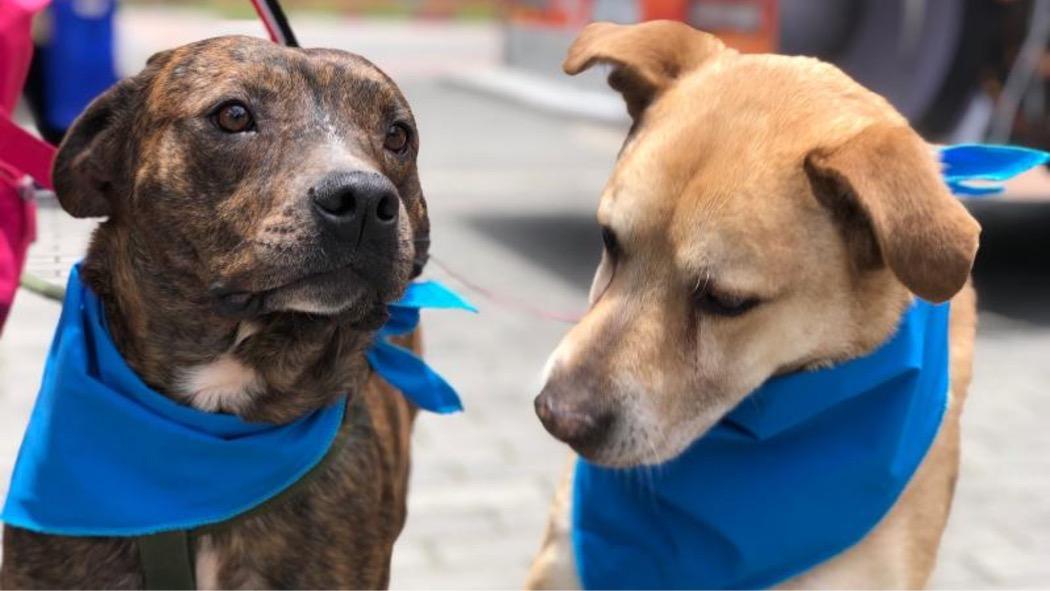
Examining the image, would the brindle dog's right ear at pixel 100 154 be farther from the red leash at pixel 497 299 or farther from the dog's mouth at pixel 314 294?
the red leash at pixel 497 299

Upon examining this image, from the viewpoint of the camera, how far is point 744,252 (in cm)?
263

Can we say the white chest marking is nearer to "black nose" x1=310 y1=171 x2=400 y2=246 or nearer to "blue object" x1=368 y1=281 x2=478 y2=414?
"blue object" x1=368 y1=281 x2=478 y2=414

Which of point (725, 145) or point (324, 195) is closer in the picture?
point (324, 195)

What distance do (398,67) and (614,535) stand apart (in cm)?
1845

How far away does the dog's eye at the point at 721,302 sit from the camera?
105 inches

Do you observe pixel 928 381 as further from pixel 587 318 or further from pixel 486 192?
pixel 486 192

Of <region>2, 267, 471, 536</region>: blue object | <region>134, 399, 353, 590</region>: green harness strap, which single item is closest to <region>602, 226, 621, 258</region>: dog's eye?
<region>2, 267, 471, 536</region>: blue object

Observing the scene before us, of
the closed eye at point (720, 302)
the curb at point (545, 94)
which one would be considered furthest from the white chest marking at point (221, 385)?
the curb at point (545, 94)

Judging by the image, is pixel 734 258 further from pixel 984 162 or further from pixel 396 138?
pixel 984 162

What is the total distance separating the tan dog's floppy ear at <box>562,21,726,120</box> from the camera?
2.97 meters

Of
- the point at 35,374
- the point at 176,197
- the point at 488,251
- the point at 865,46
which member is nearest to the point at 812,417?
the point at 176,197

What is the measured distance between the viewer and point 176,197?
2.61 metres

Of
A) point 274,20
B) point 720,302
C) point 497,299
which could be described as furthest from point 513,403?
point 720,302

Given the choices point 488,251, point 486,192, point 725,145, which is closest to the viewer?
point 725,145
